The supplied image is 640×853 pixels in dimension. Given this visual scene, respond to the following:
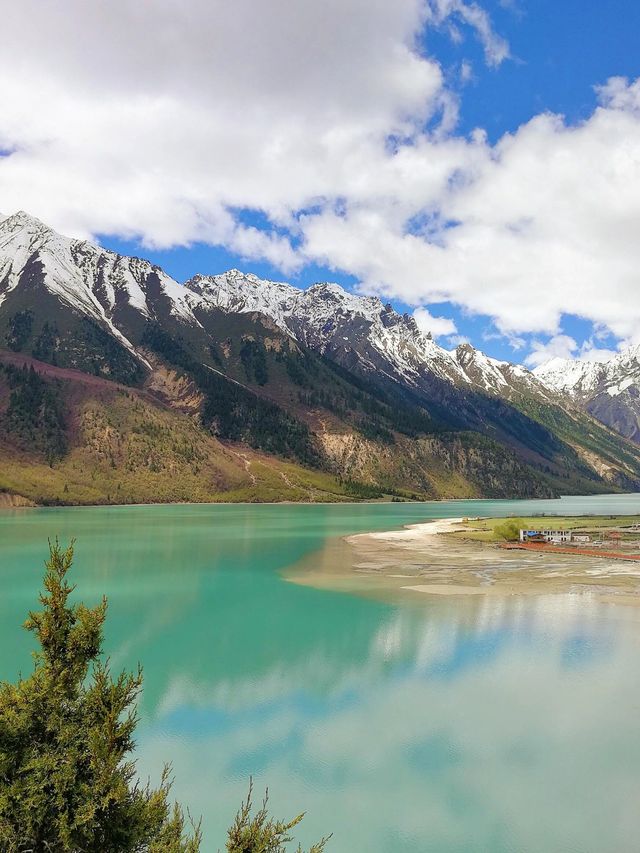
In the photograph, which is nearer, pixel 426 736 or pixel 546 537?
pixel 426 736

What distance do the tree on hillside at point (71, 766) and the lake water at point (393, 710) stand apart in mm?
8587

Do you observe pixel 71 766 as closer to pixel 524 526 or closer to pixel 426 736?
pixel 426 736

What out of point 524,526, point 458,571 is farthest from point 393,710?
point 524,526

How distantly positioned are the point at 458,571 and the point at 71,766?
65.0 meters

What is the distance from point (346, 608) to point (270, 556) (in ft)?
118

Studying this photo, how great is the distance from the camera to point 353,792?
21.5m

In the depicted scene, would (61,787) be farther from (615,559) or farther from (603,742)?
(615,559)

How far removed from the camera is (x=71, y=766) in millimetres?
11773

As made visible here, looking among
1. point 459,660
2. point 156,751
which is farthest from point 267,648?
point 156,751

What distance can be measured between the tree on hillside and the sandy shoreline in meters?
46.8

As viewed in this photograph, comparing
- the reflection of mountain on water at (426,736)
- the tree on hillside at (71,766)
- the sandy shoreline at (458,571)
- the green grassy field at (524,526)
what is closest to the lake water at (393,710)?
Result: the reflection of mountain on water at (426,736)

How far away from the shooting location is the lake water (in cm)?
Answer: 1997

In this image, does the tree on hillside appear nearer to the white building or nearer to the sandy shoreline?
the sandy shoreline

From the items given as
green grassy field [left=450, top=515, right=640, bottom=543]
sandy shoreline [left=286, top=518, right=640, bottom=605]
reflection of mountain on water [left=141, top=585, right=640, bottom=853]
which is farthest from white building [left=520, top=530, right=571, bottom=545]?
reflection of mountain on water [left=141, top=585, right=640, bottom=853]
